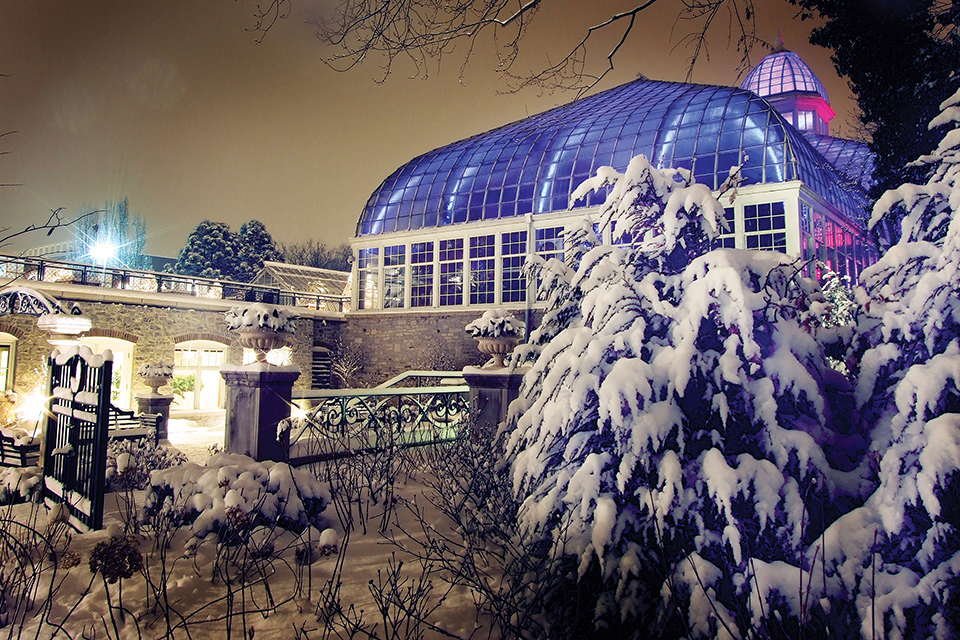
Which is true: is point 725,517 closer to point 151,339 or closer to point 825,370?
point 825,370

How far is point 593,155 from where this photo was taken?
1440cm

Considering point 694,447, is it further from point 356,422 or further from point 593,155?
point 593,155

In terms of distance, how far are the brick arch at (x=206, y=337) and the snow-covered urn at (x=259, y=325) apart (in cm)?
899

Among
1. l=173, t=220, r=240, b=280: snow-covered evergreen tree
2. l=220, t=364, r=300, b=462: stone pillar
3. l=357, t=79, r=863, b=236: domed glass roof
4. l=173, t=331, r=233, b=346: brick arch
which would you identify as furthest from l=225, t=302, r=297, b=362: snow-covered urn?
l=173, t=220, r=240, b=280: snow-covered evergreen tree

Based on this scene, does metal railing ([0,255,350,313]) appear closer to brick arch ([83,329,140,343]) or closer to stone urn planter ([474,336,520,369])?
brick arch ([83,329,140,343])

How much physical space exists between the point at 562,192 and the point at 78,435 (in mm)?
12271

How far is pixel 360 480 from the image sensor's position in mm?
5336

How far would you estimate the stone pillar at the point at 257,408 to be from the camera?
5.95m

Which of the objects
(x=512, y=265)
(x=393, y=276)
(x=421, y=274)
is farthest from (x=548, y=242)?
(x=393, y=276)

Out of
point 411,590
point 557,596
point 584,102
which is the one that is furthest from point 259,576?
point 584,102

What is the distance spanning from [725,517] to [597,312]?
3.62 feet

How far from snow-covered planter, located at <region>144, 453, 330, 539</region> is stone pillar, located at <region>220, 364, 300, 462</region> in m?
1.65

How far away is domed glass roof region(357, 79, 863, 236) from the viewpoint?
12.5 m

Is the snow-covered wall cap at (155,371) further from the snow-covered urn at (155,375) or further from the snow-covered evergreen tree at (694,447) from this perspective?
the snow-covered evergreen tree at (694,447)
